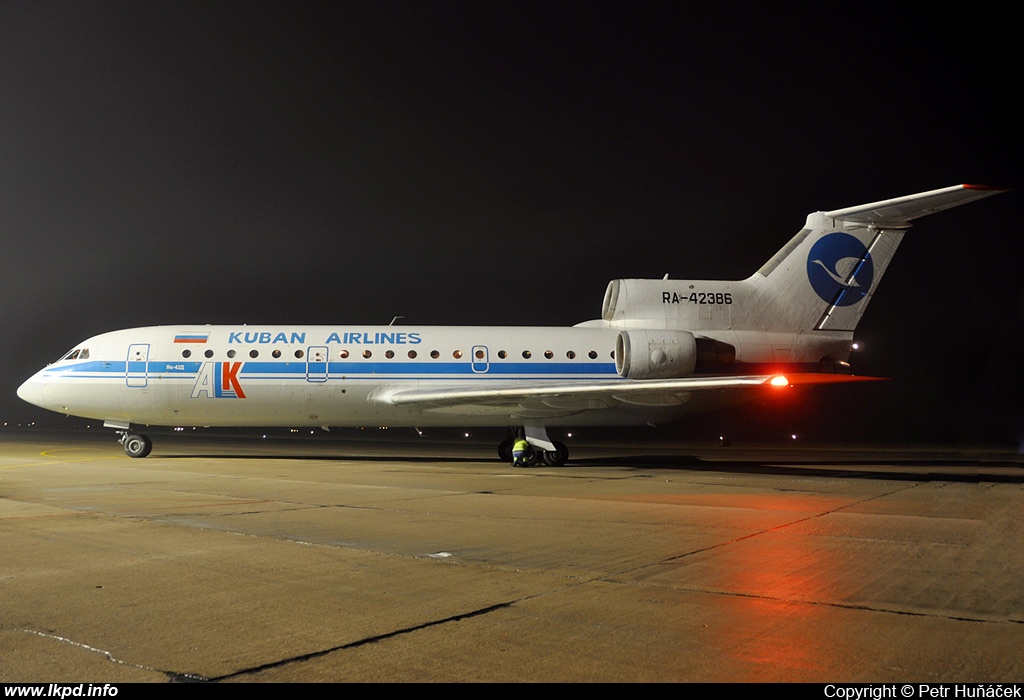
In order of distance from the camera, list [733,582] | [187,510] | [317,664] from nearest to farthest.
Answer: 1. [317,664]
2. [733,582]
3. [187,510]

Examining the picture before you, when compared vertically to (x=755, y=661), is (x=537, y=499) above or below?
above

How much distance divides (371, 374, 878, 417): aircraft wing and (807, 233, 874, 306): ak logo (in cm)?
355

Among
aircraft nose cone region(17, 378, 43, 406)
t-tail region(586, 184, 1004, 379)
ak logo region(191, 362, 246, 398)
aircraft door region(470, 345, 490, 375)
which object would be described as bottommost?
aircraft nose cone region(17, 378, 43, 406)

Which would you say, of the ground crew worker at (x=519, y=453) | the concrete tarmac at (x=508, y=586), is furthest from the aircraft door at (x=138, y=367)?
the ground crew worker at (x=519, y=453)

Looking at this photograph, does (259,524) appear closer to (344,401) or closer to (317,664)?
(317,664)

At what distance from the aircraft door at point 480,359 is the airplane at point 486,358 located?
0.10ft

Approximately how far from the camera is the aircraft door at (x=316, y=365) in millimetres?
19688

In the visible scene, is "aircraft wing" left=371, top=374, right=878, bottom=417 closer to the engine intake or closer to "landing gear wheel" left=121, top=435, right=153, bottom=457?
the engine intake

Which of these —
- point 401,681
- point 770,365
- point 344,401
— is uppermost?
point 770,365

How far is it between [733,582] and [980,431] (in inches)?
1542

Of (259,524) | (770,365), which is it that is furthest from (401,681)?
(770,365)

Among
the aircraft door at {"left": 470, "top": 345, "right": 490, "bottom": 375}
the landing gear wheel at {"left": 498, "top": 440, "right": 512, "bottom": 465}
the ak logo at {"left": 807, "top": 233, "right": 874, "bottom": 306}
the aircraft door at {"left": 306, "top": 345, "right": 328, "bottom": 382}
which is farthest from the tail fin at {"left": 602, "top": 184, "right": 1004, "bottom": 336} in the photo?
the aircraft door at {"left": 306, "top": 345, "right": 328, "bottom": 382}

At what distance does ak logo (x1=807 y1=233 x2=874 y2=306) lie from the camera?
19.8 m

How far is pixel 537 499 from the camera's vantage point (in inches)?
458
